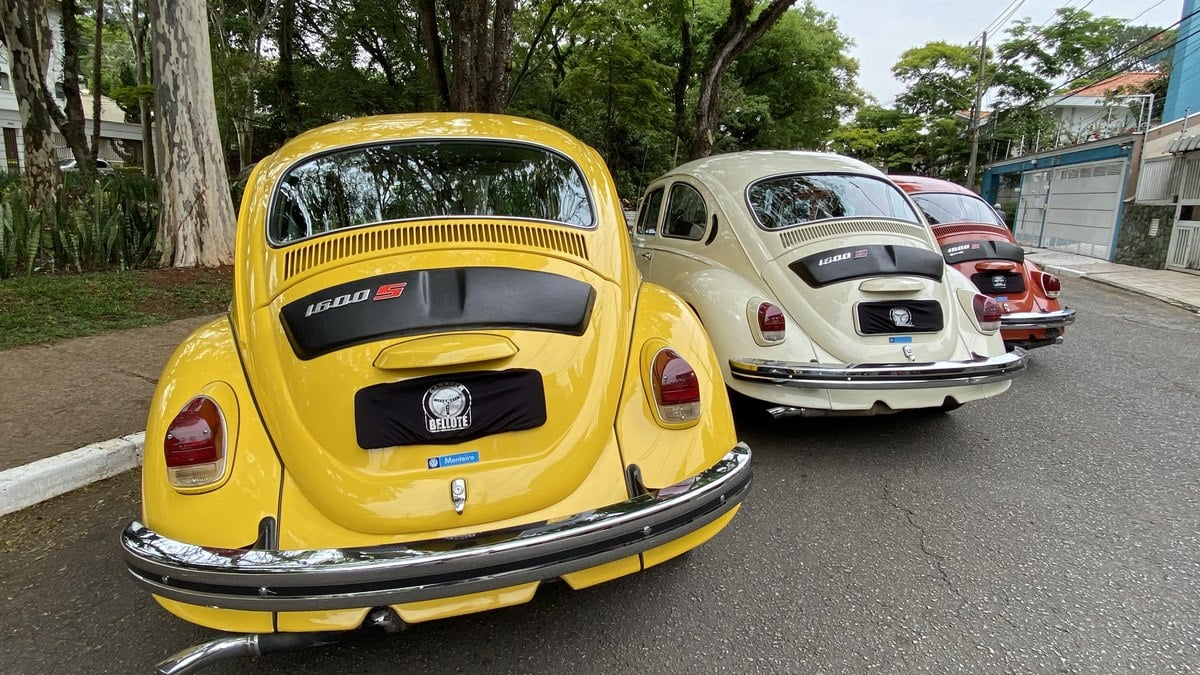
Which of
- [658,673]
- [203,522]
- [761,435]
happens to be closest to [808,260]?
Answer: [761,435]

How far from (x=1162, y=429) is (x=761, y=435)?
2745mm

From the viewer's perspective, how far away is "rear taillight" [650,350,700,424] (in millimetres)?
2240

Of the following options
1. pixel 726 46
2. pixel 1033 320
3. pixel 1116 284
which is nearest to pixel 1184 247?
pixel 1116 284

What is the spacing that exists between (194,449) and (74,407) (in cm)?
272

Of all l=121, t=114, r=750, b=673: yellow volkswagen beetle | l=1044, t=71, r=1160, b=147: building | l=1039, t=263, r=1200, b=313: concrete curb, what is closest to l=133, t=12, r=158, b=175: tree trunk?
l=121, t=114, r=750, b=673: yellow volkswagen beetle

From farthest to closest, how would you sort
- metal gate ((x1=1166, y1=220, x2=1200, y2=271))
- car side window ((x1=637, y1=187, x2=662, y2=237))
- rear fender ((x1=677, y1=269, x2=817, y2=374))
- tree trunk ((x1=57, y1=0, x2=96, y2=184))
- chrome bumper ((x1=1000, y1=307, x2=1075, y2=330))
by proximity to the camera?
tree trunk ((x1=57, y1=0, x2=96, y2=184)), metal gate ((x1=1166, y1=220, x2=1200, y2=271)), car side window ((x1=637, y1=187, x2=662, y2=237)), chrome bumper ((x1=1000, y1=307, x2=1075, y2=330)), rear fender ((x1=677, y1=269, x2=817, y2=374))

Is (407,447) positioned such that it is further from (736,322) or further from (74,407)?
(74,407)

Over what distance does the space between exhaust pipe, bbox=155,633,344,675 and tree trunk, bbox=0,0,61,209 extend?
38.8ft

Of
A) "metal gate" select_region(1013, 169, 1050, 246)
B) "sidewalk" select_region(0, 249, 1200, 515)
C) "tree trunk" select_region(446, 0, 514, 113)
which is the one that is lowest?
"sidewalk" select_region(0, 249, 1200, 515)

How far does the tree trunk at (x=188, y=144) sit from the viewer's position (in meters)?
6.96

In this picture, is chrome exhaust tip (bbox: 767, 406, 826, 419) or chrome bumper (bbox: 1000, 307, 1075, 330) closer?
chrome exhaust tip (bbox: 767, 406, 826, 419)

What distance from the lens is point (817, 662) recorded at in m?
2.04

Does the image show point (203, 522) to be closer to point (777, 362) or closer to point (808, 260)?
point (777, 362)

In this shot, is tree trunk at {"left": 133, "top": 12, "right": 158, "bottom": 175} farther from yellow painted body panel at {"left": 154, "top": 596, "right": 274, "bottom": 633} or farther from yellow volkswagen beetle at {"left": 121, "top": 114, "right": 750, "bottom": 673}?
yellow painted body panel at {"left": 154, "top": 596, "right": 274, "bottom": 633}
